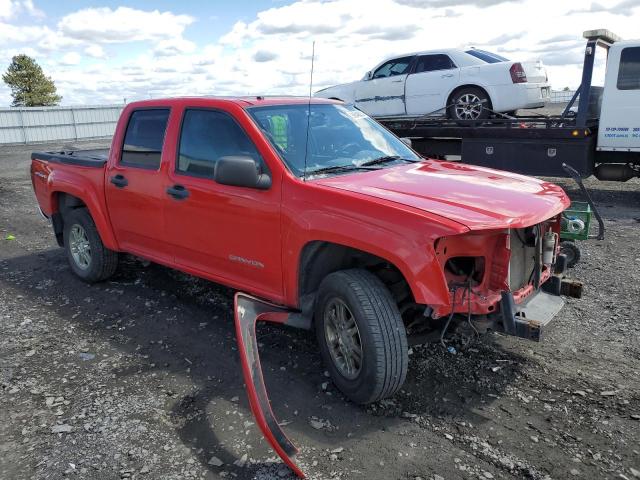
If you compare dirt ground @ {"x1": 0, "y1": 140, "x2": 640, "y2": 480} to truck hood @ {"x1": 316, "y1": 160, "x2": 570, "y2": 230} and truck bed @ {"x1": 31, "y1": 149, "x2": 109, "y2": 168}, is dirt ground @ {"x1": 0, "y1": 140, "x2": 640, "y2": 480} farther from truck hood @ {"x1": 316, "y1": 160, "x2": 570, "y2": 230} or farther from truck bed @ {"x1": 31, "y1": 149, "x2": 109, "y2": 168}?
truck bed @ {"x1": 31, "y1": 149, "x2": 109, "y2": 168}

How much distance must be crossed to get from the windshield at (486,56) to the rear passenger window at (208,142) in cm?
781

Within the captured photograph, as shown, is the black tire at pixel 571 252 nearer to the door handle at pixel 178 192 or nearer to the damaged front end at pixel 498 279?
the damaged front end at pixel 498 279

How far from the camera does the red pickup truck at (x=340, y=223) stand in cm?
322

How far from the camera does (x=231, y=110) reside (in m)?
4.16

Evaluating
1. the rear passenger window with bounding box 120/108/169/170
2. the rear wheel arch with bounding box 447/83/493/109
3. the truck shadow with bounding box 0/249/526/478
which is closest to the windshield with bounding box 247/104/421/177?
the rear passenger window with bounding box 120/108/169/170

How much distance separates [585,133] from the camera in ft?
30.4

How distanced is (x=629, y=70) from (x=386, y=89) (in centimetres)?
456

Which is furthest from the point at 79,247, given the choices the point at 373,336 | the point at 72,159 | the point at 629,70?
the point at 629,70

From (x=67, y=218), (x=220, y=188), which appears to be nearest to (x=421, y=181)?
(x=220, y=188)

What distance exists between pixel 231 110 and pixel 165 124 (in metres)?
0.86

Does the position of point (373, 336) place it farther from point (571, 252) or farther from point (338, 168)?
point (571, 252)

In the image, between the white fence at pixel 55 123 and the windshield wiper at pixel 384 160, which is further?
the white fence at pixel 55 123

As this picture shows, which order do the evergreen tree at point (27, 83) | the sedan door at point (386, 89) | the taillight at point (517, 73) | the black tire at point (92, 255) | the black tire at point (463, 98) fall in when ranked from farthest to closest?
the evergreen tree at point (27, 83) → the sedan door at point (386, 89) → the black tire at point (463, 98) → the taillight at point (517, 73) → the black tire at point (92, 255)

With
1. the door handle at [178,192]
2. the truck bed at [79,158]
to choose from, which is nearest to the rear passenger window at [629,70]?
the door handle at [178,192]
